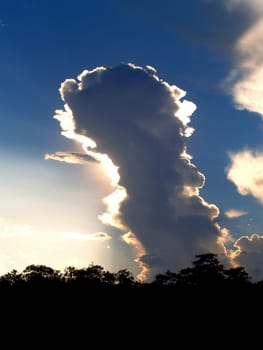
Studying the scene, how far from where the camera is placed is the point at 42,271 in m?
141

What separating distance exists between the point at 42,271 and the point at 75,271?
39.4ft

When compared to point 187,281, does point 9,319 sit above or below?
below

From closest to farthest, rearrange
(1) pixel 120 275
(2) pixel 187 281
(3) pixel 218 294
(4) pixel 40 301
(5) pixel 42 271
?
(4) pixel 40 301 → (3) pixel 218 294 → (2) pixel 187 281 → (1) pixel 120 275 → (5) pixel 42 271

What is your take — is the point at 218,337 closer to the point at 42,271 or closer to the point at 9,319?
the point at 9,319

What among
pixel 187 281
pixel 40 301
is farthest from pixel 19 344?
pixel 187 281

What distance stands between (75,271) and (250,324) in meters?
87.6

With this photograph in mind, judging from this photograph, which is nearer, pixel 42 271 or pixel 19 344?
pixel 19 344

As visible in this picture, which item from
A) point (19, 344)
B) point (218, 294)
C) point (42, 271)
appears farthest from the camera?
point (42, 271)

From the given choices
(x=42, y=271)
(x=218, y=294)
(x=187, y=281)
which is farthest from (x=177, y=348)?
(x=42, y=271)

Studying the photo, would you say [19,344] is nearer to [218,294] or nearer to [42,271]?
[218,294]

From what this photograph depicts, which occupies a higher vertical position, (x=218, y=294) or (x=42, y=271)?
(x=42, y=271)

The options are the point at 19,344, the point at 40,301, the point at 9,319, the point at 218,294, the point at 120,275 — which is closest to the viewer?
the point at 19,344

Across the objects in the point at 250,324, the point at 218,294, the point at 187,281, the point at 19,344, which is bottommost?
the point at 19,344

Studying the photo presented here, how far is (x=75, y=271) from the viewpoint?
13550cm
